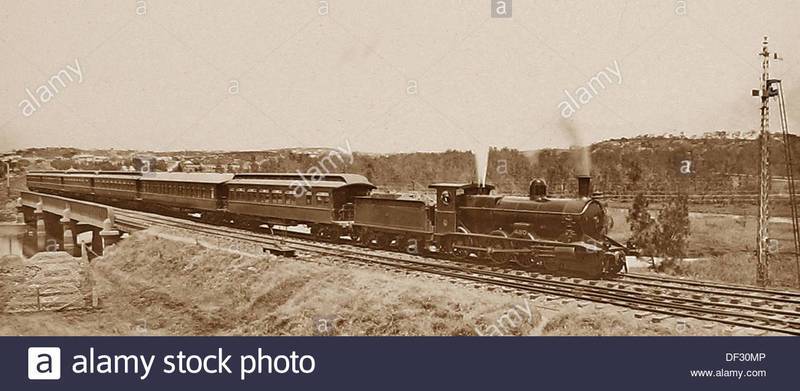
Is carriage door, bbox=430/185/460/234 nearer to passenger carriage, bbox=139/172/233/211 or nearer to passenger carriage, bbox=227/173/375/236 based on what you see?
passenger carriage, bbox=227/173/375/236

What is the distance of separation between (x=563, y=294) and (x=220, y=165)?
452cm

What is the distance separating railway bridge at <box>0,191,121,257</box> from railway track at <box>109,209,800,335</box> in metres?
3.50

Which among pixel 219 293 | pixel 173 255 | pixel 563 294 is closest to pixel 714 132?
pixel 563 294

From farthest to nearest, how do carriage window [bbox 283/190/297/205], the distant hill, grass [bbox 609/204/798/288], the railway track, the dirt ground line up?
carriage window [bbox 283/190/297/205] < grass [bbox 609/204/798/288] < the distant hill < the dirt ground < the railway track

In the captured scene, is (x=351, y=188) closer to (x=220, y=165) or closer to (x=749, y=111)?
(x=220, y=165)

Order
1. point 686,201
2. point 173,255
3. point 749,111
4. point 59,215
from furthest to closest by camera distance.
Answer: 1. point 59,215
2. point 173,255
3. point 686,201
4. point 749,111

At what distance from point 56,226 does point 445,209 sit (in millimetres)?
5916

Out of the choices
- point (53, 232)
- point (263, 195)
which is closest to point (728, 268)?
point (263, 195)

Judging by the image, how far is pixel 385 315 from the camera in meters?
5.43

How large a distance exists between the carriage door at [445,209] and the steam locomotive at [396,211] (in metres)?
0.01

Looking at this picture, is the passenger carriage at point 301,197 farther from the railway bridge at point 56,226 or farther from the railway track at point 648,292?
the railway bridge at point 56,226

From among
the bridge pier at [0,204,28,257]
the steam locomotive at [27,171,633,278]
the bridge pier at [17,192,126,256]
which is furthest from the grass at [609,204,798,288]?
the bridge pier at [0,204,28,257]

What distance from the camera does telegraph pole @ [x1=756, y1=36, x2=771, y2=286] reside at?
209 inches

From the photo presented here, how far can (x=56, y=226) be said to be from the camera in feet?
26.4
